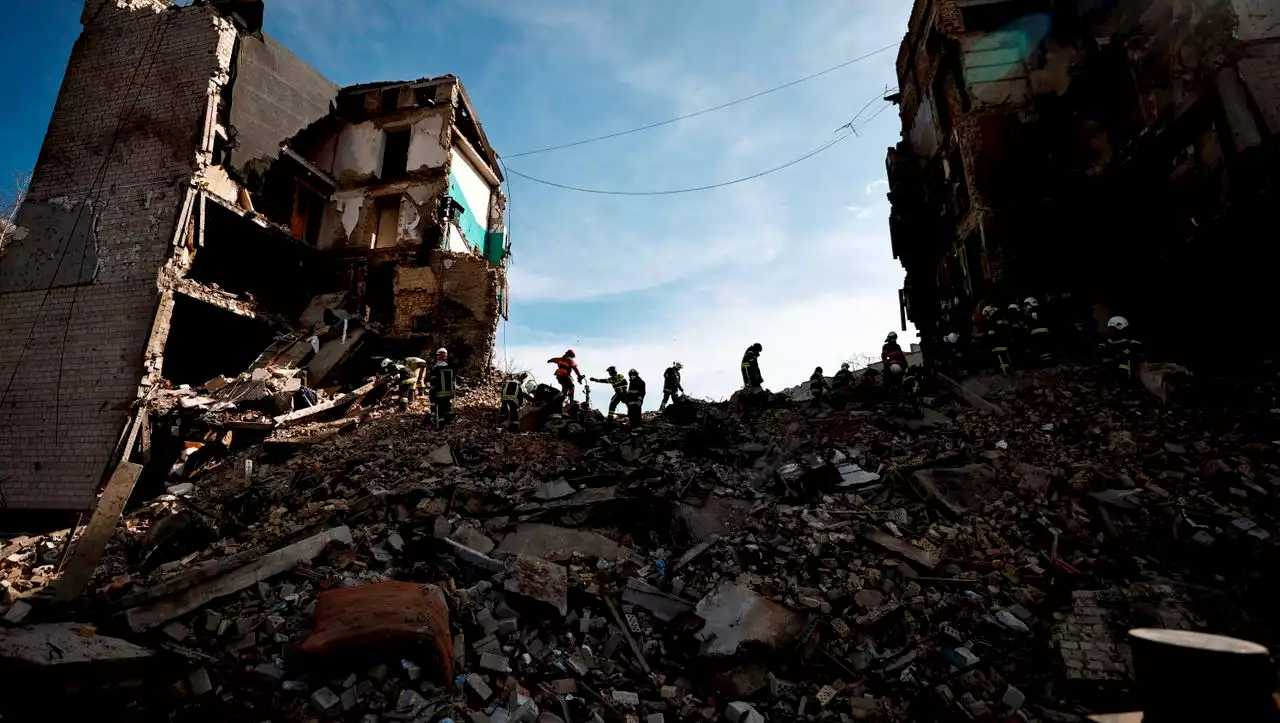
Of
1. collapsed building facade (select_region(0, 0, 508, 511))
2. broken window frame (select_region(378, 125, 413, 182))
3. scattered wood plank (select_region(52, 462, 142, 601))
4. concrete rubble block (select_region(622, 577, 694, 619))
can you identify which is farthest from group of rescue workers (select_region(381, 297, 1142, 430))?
broken window frame (select_region(378, 125, 413, 182))

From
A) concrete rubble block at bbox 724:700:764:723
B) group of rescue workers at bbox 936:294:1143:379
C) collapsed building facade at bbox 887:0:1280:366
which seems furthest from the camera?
group of rescue workers at bbox 936:294:1143:379

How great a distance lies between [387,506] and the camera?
5848 mm

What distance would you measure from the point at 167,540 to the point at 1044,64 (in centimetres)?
1936

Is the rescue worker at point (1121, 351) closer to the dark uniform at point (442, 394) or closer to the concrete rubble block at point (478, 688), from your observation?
the concrete rubble block at point (478, 688)

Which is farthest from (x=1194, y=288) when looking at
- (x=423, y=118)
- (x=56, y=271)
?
(x=56, y=271)

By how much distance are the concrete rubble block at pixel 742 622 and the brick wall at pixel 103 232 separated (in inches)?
438

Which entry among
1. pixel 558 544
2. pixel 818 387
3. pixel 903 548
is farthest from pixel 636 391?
pixel 903 548

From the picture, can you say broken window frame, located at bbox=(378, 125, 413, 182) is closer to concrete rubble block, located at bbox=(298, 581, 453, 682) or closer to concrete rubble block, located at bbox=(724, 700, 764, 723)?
concrete rubble block, located at bbox=(298, 581, 453, 682)

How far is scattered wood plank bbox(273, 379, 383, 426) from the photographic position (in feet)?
30.2

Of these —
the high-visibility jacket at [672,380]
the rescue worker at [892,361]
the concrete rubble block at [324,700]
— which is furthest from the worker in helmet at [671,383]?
the concrete rubble block at [324,700]

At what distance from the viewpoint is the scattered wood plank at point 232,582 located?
157 inches

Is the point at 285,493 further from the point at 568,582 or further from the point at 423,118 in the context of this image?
the point at 423,118

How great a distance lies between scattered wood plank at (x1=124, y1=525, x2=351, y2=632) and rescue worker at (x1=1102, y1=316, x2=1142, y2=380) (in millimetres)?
10685

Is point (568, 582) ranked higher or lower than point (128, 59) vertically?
lower
